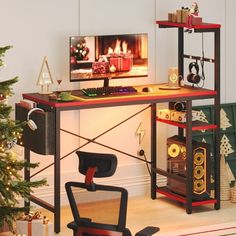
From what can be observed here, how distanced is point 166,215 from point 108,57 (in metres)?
1.34

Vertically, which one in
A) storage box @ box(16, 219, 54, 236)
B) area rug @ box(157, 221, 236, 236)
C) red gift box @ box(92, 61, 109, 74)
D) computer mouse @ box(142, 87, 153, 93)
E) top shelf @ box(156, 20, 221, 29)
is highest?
top shelf @ box(156, 20, 221, 29)

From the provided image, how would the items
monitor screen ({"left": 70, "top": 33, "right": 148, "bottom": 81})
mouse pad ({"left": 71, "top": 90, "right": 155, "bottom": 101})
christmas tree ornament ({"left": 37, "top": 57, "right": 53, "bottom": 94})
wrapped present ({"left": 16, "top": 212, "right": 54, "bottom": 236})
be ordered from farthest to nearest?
monitor screen ({"left": 70, "top": 33, "right": 148, "bottom": 81}), christmas tree ornament ({"left": 37, "top": 57, "right": 53, "bottom": 94}), mouse pad ({"left": 71, "top": 90, "right": 155, "bottom": 101}), wrapped present ({"left": 16, "top": 212, "right": 54, "bottom": 236})

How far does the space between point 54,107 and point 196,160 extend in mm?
1359

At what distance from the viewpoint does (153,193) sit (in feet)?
24.7

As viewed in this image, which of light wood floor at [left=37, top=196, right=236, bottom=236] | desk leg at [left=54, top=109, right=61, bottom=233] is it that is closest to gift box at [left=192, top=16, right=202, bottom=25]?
desk leg at [left=54, top=109, right=61, bottom=233]

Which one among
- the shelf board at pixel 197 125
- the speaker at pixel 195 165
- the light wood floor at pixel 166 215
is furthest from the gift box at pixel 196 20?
the light wood floor at pixel 166 215

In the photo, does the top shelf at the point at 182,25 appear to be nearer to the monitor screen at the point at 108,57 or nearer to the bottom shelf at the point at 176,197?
the monitor screen at the point at 108,57

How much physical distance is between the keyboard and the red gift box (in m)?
0.19

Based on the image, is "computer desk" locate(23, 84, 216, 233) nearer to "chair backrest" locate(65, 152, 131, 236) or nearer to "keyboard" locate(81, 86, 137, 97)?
"keyboard" locate(81, 86, 137, 97)

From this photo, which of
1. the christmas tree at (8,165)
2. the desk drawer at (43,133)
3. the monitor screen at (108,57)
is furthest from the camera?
the monitor screen at (108,57)

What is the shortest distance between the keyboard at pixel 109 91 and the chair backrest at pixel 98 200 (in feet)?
5.38

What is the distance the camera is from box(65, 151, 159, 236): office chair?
4945 millimetres

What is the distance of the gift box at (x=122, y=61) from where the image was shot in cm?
704

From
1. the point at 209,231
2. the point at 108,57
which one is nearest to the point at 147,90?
the point at 108,57
